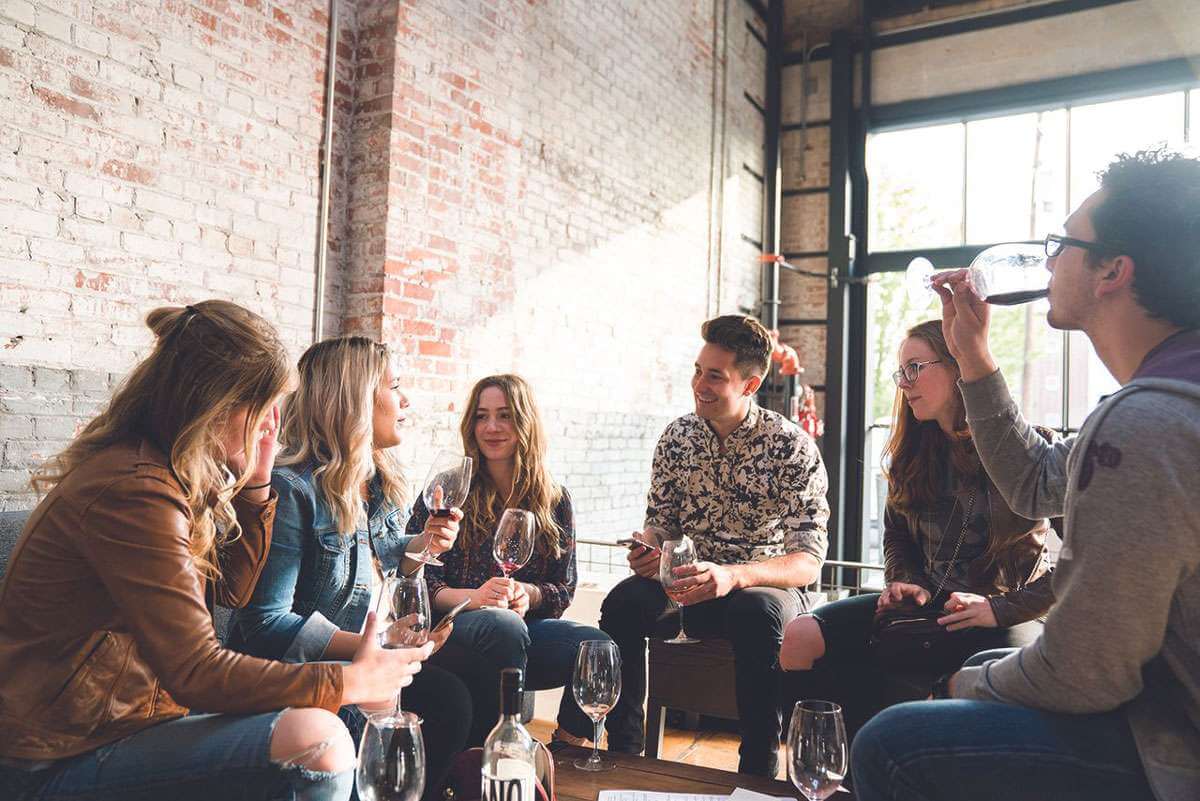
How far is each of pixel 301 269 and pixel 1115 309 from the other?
2.79 meters

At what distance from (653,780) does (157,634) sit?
0.90 m

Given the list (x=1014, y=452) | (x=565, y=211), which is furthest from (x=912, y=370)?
(x=565, y=211)

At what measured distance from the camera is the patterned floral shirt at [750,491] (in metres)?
2.89

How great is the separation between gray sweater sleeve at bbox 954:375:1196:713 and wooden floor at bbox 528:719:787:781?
2.08 metres

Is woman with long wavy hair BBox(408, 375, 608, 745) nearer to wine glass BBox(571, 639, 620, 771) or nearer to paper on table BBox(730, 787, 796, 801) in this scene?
wine glass BBox(571, 639, 620, 771)

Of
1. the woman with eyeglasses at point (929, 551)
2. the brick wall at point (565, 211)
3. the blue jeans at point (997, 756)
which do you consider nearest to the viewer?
the blue jeans at point (997, 756)

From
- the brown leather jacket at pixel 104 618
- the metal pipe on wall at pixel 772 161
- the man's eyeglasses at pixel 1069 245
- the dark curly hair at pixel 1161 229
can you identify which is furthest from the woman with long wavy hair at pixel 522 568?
the metal pipe on wall at pixel 772 161

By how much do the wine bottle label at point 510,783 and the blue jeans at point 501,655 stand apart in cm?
105

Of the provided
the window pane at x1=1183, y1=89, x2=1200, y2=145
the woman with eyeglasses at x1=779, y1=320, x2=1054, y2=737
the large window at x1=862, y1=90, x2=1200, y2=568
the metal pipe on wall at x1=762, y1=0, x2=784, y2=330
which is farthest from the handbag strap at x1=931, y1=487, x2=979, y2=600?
the window pane at x1=1183, y1=89, x2=1200, y2=145

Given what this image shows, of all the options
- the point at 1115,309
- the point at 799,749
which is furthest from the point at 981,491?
the point at 799,749

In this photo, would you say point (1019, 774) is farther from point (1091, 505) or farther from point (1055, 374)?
point (1055, 374)

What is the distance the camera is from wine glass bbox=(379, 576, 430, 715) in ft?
5.47

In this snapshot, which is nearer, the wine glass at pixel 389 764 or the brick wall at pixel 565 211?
the wine glass at pixel 389 764

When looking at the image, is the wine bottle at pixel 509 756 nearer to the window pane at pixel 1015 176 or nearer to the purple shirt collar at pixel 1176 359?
the purple shirt collar at pixel 1176 359
